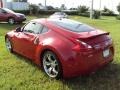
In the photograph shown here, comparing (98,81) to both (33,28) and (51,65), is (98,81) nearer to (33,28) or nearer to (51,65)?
(51,65)

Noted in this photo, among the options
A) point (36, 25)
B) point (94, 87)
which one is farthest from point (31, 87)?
point (36, 25)

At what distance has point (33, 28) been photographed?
7.50 meters

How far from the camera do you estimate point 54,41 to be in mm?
6457

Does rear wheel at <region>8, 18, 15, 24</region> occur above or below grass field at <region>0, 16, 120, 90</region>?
above

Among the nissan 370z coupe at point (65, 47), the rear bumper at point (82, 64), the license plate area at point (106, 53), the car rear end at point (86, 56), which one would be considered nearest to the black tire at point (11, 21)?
the nissan 370z coupe at point (65, 47)

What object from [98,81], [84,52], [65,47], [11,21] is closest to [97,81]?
[98,81]

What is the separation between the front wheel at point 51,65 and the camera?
6362 mm

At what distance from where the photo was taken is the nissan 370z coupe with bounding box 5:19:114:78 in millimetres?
6043

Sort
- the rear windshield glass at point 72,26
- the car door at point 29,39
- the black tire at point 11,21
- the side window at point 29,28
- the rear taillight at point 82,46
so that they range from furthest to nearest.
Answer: the black tire at point 11,21, the side window at point 29,28, the car door at point 29,39, the rear windshield glass at point 72,26, the rear taillight at point 82,46

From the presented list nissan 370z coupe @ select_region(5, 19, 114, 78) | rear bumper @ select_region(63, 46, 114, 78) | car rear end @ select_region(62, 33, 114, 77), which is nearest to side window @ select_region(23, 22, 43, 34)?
nissan 370z coupe @ select_region(5, 19, 114, 78)

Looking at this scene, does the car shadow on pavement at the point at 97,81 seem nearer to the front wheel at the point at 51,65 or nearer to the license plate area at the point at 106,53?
the front wheel at the point at 51,65

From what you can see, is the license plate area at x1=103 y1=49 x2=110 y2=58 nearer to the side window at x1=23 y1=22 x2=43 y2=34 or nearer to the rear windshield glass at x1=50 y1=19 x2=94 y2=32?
the rear windshield glass at x1=50 y1=19 x2=94 y2=32

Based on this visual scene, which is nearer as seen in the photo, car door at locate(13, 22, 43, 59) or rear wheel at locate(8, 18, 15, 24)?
car door at locate(13, 22, 43, 59)

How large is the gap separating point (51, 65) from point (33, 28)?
1363 mm
